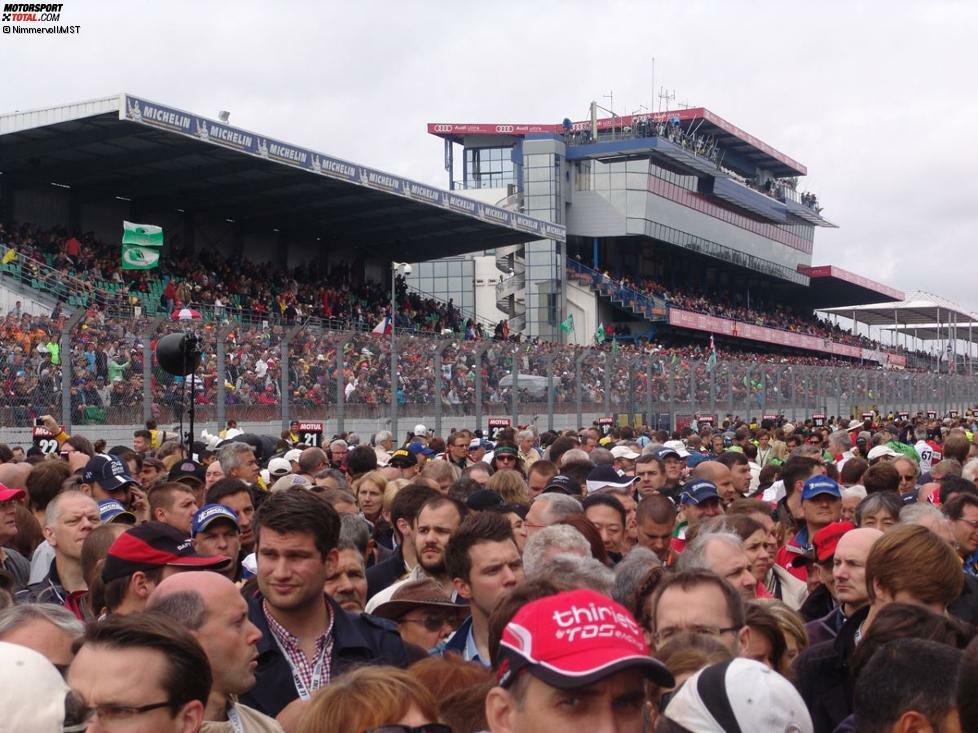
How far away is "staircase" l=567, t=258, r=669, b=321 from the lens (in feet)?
203

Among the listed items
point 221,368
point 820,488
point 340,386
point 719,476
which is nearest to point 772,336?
point 340,386

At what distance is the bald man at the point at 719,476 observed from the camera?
1025 cm

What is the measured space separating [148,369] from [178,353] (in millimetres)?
7248

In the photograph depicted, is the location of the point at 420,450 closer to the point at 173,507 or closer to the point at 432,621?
the point at 173,507

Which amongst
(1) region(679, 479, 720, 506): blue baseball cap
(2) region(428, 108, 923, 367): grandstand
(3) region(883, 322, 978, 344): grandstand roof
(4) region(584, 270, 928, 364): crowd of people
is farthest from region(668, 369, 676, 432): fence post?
(3) region(883, 322, 978, 344): grandstand roof

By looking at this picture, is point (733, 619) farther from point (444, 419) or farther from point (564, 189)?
point (564, 189)

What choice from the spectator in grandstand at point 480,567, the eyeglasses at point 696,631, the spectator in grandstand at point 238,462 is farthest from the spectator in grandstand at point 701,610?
the spectator in grandstand at point 238,462

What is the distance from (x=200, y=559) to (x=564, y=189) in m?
58.7

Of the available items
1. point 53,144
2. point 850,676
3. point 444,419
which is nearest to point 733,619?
point 850,676

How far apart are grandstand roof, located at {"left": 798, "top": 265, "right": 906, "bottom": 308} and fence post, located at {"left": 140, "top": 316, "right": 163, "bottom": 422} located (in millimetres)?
72330

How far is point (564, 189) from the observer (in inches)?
2474

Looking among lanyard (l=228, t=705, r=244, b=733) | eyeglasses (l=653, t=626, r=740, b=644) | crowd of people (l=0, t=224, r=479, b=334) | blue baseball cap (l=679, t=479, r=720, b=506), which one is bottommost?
lanyard (l=228, t=705, r=244, b=733)

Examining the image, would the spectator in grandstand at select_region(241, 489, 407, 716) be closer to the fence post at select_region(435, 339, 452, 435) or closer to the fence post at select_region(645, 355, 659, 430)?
the fence post at select_region(435, 339, 452, 435)

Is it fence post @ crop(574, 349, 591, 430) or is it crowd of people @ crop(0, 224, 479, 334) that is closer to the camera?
fence post @ crop(574, 349, 591, 430)
